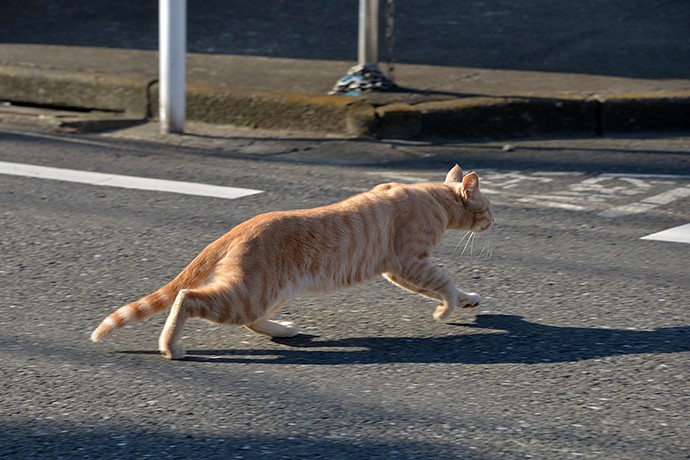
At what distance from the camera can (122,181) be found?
19.9ft

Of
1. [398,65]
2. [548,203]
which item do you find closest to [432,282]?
[548,203]

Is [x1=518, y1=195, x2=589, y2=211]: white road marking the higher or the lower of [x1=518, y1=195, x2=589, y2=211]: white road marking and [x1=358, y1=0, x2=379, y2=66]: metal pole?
the lower

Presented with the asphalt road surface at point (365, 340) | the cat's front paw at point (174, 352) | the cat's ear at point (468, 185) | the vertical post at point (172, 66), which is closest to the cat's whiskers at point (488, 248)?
the asphalt road surface at point (365, 340)

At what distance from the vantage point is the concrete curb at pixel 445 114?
283 inches

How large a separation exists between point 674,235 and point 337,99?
285cm

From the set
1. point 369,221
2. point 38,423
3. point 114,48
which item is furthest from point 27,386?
point 114,48

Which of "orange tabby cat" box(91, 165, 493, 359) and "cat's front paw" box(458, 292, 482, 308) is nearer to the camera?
"orange tabby cat" box(91, 165, 493, 359)

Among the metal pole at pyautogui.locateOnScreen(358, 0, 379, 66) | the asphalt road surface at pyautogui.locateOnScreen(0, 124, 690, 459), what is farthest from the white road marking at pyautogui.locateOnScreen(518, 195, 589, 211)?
the metal pole at pyautogui.locateOnScreen(358, 0, 379, 66)

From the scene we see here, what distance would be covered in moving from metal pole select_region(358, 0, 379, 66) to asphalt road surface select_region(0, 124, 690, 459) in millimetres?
1626

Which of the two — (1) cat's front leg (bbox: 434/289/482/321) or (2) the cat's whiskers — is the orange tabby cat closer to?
(1) cat's front leg (bbox: 434/289/482/321)

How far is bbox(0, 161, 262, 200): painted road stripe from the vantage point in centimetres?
584

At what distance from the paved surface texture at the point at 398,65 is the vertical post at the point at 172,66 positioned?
351 millimetres

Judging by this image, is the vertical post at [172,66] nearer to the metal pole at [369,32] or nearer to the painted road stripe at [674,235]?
the metal pole at [369,32]

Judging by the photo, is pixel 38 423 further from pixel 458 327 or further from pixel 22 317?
pixel 458 327
